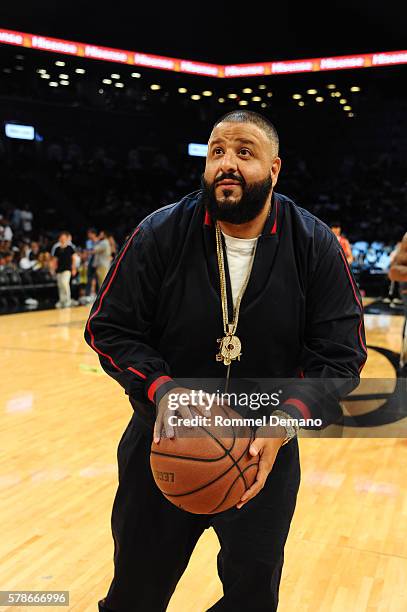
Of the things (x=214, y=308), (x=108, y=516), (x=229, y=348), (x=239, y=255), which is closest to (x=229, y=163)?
(x=239, y=255)

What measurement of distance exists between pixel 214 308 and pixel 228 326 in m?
0.06

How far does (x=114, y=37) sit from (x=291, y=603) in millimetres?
17850

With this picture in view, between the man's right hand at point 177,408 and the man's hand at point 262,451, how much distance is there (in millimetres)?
139

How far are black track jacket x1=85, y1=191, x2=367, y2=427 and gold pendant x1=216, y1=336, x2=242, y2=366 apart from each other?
2 cm

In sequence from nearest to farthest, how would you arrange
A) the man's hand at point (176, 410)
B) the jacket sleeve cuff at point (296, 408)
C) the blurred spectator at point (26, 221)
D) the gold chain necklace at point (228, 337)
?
the man's hand at point (176, 410) → the jacket sleeve cuff at point (296, 408) → the gold chain necklace at point (228, 337) → the blurred spectator at point (26, 221)

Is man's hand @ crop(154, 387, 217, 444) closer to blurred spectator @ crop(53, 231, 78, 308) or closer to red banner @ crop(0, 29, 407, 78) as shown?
blurred spectator @ crop(53, 231, 78, 308)

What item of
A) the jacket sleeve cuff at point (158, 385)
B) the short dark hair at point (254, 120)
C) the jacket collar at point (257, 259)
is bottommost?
the jacket sleeve cuff at point (158, 385)

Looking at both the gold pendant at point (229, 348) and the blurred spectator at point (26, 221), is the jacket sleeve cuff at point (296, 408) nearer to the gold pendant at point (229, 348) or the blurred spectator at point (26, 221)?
the gold pendant at point (229, 348)

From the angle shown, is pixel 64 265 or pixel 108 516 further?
pixel 64 265

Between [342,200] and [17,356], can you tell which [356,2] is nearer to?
[342,200]

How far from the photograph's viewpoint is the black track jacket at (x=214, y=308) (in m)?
1.80

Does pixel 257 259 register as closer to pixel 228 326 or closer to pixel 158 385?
pixel 228 326

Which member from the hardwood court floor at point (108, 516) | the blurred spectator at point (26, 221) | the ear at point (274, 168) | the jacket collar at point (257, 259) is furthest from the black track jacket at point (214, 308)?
the blurred spectator at point (26, 221)

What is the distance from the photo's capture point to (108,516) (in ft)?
11.0
